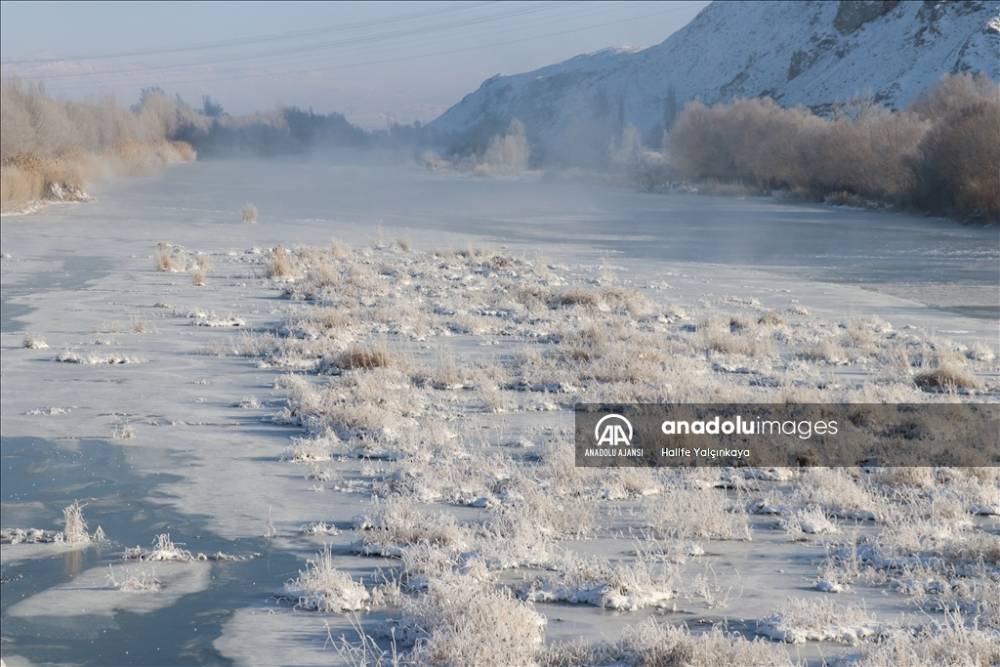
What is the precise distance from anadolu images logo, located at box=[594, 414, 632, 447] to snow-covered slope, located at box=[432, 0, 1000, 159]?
64.9 meters

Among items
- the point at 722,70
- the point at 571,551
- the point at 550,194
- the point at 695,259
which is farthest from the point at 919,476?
the point at 722,70

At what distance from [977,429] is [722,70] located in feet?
398

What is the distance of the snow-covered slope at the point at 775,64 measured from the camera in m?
82.3

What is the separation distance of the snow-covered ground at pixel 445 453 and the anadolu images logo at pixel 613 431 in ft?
1.44

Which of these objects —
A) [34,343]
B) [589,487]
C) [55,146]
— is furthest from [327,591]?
[55,146]

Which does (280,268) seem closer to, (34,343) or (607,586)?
(34,343)

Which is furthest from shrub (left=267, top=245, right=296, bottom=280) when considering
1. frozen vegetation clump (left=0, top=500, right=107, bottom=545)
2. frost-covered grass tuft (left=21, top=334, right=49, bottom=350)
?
frozen vegetation clump (left=0, top=500, right=107, bottom=545)

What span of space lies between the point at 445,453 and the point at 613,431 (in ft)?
5.54

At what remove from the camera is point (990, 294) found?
2166 centimetres

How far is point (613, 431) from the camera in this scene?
1063 cm

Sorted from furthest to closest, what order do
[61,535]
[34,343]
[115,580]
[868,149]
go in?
[868,149] → [34,343] → [61,535] → [115,580]

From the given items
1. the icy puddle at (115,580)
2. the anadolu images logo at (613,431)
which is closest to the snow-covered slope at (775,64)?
the anadolu images logo at (613,431)

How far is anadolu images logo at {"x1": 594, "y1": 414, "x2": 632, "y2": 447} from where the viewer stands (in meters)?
10.3

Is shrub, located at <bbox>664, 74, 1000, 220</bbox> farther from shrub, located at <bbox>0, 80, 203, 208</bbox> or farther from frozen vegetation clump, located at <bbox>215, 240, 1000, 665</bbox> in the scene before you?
shrub, located at <bbox>0, 80, 203, 208</bbox>
